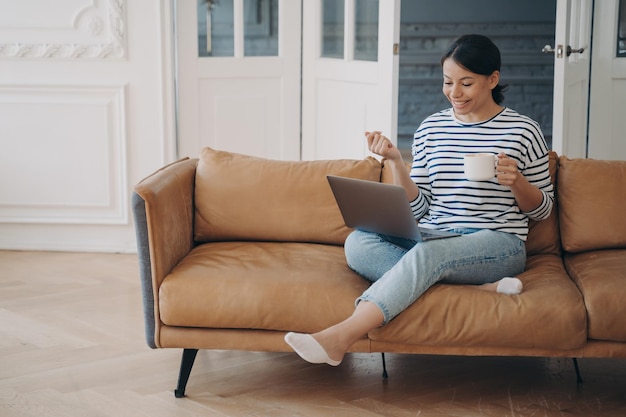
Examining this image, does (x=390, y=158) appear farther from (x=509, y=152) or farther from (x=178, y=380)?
(x=178, y=380)

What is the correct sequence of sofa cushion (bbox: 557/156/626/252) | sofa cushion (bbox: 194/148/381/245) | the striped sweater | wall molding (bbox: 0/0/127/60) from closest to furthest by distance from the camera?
the striped sweater, sofa cushion (bbox: 557/156/626/252), sofa cushion (bbox: 194/148/381/245), wall molding (bbox: 0/0/127/60)

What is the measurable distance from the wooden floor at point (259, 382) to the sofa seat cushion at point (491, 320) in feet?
0.76

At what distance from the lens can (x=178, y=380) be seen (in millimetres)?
2715

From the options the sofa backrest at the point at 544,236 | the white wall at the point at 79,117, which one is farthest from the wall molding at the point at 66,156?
the sofa backrest at the point at 544,236

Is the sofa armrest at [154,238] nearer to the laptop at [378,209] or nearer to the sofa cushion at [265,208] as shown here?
the sofa cushion at [265,208]

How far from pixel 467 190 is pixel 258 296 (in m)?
0.72

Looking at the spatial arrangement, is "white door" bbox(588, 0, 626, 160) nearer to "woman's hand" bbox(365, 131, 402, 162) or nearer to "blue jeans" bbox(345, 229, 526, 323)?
"blue jeans" bbox(345, 229, 526, 323)

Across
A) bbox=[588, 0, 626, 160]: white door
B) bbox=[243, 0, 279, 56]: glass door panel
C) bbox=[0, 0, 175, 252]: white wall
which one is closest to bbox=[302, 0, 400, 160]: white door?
bbox=[243, 0, 279, 56]: glass door panel

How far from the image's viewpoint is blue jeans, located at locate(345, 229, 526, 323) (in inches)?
97.6

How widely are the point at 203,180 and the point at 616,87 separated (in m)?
2.80

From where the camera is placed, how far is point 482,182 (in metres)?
2.75

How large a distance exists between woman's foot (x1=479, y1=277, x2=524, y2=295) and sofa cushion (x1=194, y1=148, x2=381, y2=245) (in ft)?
2.03

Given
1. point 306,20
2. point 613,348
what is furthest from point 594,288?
point 306,20

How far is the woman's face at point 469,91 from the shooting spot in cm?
273
